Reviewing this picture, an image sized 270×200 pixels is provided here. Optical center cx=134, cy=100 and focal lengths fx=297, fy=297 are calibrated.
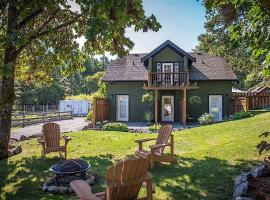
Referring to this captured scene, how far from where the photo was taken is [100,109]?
22.7 meters

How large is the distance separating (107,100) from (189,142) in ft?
43.5

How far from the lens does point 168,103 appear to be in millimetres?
24562

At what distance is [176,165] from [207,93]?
16.4 meters

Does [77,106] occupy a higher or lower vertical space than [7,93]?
lower

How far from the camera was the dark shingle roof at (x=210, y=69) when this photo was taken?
78.0 feet

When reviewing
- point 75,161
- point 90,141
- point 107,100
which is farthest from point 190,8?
point 107,100

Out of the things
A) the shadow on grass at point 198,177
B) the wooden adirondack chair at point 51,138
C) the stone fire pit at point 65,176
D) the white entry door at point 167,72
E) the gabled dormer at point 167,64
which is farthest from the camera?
the white entry door at point 167,72

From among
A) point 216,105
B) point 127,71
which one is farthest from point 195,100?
point 127,71

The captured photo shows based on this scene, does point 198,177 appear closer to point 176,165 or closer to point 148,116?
point 176,165

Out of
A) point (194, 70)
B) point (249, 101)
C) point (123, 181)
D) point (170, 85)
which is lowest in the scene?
point (123, 181)

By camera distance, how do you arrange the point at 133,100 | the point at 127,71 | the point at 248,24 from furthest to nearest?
the point at 127,71, the point at 133,100, the point at 248,24

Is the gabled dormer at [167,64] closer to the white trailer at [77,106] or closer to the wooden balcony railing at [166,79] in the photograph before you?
the wooden balcony railing at [166,79]

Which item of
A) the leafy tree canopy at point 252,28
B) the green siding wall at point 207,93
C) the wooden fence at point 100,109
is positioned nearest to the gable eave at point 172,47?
the green siding wall at point 207,93

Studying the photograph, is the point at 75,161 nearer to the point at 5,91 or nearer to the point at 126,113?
the point at 5,91
